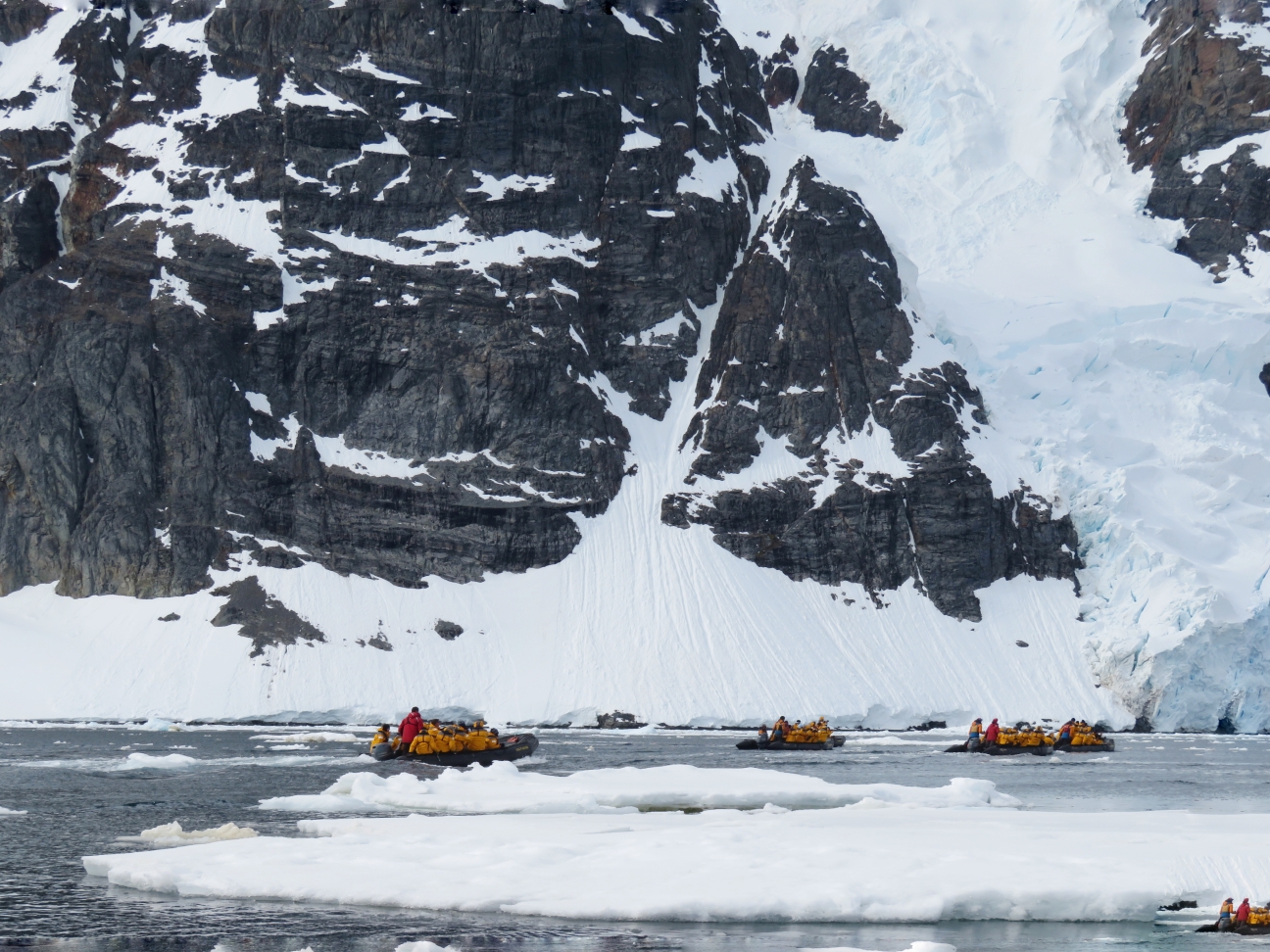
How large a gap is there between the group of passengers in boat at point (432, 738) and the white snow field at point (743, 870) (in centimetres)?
2905

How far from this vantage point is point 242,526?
474 feet

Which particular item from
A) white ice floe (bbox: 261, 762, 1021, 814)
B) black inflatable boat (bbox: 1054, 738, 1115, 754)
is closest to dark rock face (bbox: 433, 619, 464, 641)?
black inflatable boat (bbox: 1054, 738, 1115, 754)

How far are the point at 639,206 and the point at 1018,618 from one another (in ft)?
201

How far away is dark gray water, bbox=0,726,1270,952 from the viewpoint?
32062 mm

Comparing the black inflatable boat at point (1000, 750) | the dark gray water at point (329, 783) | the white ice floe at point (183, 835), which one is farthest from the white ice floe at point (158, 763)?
the black inflatable boat at point (1000, 750)

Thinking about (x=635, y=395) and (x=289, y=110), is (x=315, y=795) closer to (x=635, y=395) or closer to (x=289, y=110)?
(x=635, y=395)

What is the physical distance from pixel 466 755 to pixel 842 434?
8884 cm

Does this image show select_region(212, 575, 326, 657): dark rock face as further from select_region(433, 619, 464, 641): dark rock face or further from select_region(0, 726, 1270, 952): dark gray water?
select_region(0, 726, 1270, 952): dark gray water

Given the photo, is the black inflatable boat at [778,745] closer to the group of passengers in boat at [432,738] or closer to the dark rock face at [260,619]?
the group of passengers in boat at [432,738]

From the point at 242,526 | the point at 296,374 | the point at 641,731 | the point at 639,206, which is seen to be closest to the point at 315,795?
the point at 641,731

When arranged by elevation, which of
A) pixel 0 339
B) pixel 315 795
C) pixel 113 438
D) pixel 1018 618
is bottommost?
pixel 315 795

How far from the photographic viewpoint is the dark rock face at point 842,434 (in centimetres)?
15050

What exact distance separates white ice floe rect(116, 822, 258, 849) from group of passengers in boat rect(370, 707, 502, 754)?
1117 inches

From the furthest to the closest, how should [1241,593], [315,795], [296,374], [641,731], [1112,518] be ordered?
1. [296,374]
2. [1112,518]
3. [1241,593]
4. [641,731]
5. [315,795]
